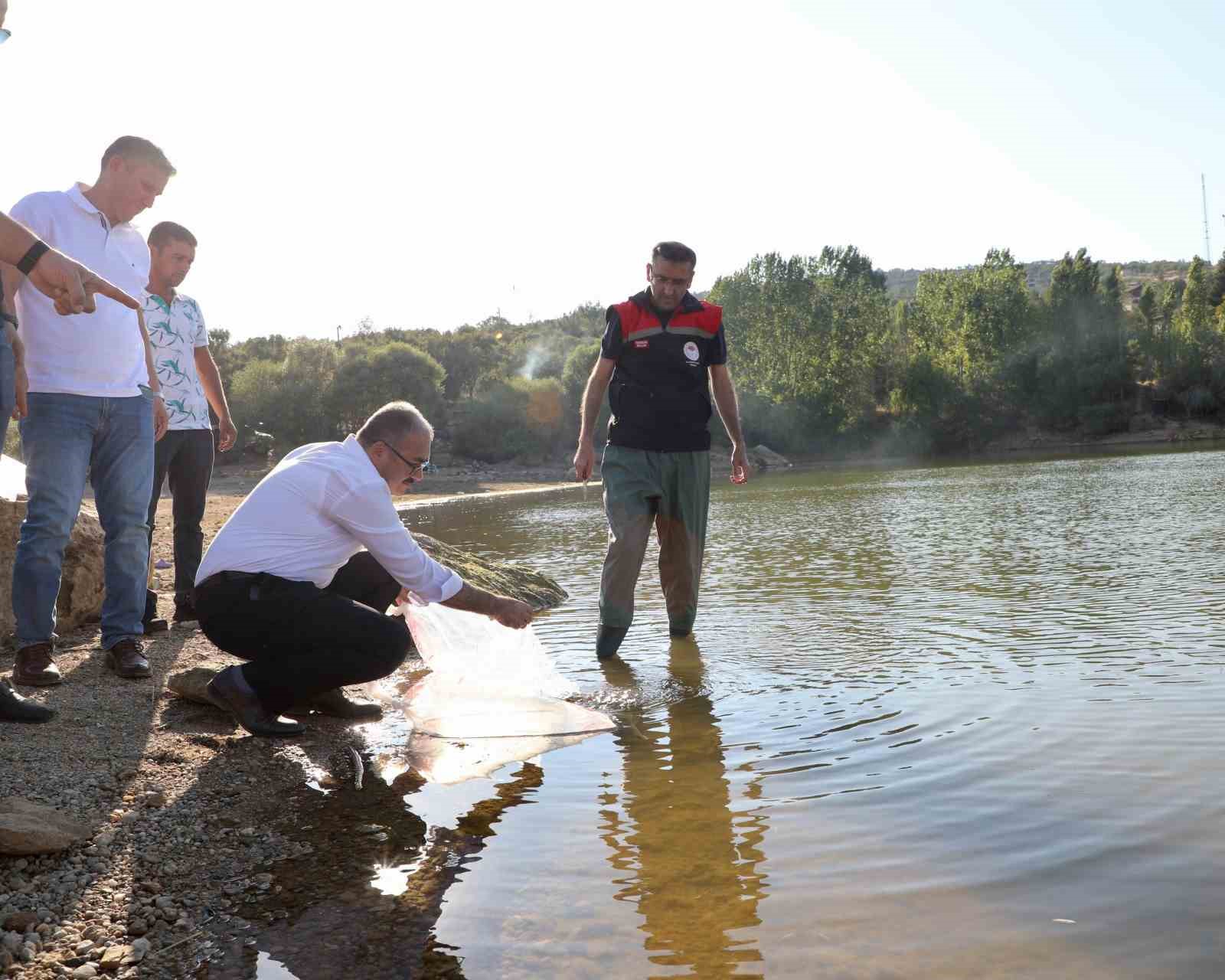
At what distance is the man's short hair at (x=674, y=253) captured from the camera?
534 cm

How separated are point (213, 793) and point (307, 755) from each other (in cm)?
52

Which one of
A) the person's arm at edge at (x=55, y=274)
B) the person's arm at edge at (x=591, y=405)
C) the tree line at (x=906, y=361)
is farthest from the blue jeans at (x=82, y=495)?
the tree line at (x=906, y=361)

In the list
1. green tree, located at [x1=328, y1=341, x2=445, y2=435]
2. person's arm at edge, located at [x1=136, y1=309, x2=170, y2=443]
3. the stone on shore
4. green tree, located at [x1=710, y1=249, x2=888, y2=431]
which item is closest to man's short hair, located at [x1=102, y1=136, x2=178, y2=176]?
person's arm at edge, located at [x1=136, y1=309, x2=170, y2=443]

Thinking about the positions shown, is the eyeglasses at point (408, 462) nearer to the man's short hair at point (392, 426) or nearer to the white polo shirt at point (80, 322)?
the man's short hair at point (392, 426)

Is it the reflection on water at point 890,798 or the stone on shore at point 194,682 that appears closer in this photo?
the reflection on water at point 890,798

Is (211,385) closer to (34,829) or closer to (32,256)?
(32,256)

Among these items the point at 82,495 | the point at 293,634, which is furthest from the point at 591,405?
the point at 82,495

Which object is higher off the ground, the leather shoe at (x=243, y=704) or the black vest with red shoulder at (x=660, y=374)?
the black vest with red shoulder at (x=660, y=374)

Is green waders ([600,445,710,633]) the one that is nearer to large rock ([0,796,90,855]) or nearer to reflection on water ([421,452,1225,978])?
reflection on water ([421,452,1225,978])

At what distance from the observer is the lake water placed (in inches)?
90.6

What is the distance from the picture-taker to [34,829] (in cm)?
266

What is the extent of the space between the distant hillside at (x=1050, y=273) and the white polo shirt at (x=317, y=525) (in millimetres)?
130317

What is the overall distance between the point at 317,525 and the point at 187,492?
2738mm

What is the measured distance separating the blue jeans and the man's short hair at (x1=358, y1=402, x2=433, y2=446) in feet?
4.09
